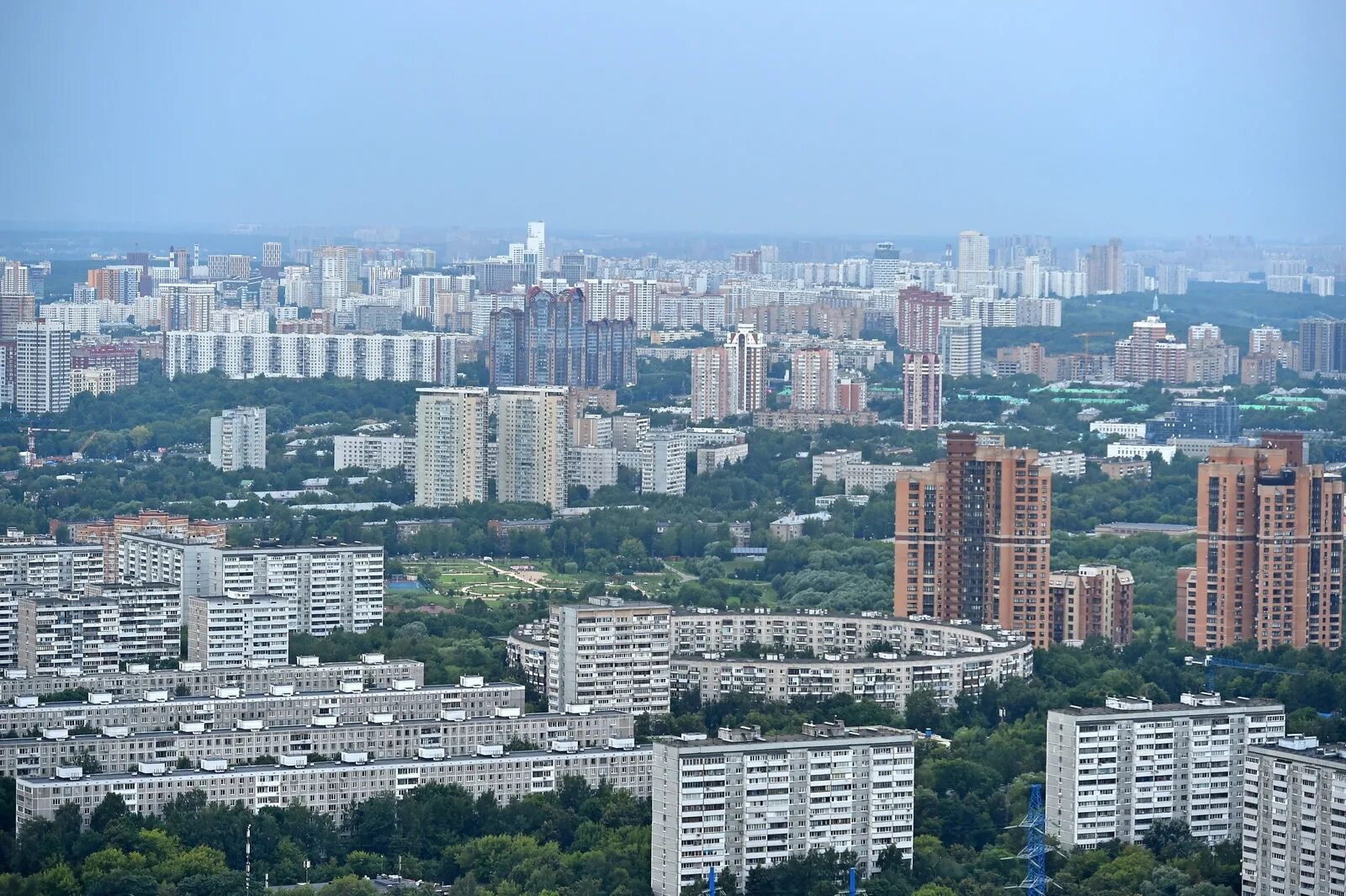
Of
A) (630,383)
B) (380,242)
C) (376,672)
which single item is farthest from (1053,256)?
(376,672)

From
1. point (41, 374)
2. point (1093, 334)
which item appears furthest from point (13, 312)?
point (1093, 334)

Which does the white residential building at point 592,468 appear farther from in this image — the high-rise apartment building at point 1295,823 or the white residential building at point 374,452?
the high-rise apartment building at point 1295,823

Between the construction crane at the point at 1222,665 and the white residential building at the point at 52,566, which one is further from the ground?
the white residential building at the point at 52,566

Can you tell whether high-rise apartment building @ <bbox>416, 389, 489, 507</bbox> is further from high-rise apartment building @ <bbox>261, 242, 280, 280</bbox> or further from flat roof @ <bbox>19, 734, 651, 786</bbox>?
high-rise apartment building @ <bbox>261, 242, 280, 280</bbox>

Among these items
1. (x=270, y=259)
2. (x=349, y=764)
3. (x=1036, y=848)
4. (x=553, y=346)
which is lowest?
(x=1036, y=848)

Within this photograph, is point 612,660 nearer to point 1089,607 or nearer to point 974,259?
point 1089,607

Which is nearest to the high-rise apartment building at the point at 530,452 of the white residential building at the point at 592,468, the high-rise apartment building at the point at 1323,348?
the white residential building at the point at 592,468
